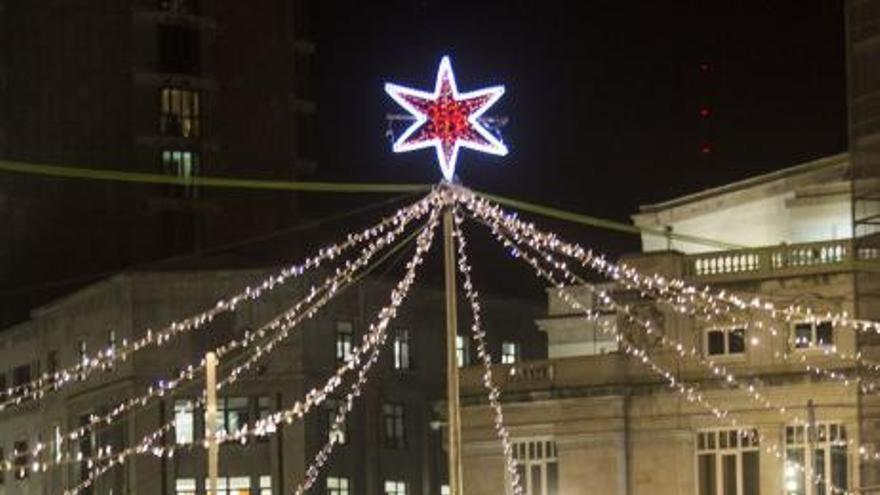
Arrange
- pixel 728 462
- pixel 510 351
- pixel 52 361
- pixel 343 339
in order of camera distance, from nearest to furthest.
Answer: pixel 728 462
pixel 343 339
pixel 510 351
pixel 52 361

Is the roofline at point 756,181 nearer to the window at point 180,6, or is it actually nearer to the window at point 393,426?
the window at point 393,426

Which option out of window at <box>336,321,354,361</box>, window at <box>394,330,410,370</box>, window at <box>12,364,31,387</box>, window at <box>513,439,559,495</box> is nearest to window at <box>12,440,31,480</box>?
window at <box>12,364,31,387</box>

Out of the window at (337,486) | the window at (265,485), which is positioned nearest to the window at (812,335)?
the window at (337,486)

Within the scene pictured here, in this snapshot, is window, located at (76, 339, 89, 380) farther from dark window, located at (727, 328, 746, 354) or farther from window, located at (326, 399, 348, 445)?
dark window, located at (727, 328, 746, 354)

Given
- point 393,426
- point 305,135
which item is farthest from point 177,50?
point 393,426

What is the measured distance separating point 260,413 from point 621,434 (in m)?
19.6

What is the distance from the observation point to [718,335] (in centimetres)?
5466

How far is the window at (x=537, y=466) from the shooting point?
5712 cm

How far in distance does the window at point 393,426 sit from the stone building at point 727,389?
15.7 meters

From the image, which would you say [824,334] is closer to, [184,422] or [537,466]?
[537,466]

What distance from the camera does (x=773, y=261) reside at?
5309 cm

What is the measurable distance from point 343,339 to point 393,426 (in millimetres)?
3820

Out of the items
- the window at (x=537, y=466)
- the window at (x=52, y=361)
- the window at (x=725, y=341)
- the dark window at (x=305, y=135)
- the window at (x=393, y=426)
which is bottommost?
the window at (x=537, y=466)

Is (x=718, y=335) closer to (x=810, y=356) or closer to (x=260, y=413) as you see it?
(x=810, y=356)
